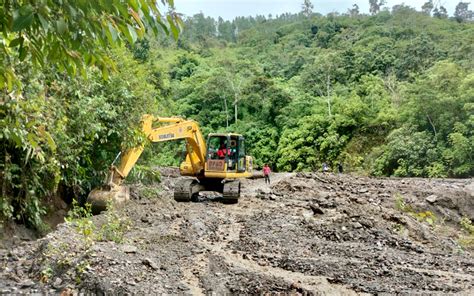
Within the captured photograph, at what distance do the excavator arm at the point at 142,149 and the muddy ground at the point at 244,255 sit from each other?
64 centimetres

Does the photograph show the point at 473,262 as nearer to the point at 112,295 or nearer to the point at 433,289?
the point at 433,289

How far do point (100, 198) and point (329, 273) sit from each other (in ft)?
17.3

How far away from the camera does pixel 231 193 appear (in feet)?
42.0

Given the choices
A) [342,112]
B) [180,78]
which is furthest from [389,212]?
[180,78]

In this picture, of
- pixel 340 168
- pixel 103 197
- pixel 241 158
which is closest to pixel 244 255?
pixel 103 197

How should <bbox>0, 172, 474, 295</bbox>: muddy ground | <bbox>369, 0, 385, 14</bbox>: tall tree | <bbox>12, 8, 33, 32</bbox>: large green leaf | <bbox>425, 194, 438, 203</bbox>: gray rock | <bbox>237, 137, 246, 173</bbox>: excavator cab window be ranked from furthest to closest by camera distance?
<bbox>369, 0, 385, 14</bbox>: tall tree, <bbox>425, 194, 438, 203</bbox>: gray rock, <bbox>237, 137, 246, 173</bbox>: excavator cab window, <bbox>0, 172, 474, 295</bbox>: muddy ground, <bbox>12, 8, 33, 32</bbox>: large green leaf

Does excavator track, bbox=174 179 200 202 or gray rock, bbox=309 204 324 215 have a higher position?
excavator track, bbox=174 179 200 202

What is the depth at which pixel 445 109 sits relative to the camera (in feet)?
101

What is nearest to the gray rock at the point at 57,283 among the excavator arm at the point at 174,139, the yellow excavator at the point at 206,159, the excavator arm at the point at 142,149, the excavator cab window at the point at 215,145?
the excavator arm at the point at 142,149

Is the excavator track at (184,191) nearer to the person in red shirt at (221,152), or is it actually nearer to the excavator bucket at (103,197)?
the person in red shirt at (221,152)

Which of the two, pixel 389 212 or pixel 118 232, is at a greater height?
pixel 118 232

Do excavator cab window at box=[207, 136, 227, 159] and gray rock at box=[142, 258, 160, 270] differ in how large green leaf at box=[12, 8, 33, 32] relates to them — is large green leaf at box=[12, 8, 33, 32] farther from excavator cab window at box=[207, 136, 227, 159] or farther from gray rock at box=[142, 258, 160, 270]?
excavator cab window at box=[207, 136, 227, 159]

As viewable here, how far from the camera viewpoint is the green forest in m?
2.38

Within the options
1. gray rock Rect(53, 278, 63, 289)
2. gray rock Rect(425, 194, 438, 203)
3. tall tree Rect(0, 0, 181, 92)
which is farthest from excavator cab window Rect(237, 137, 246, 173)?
tall tree Rect(0, 0, 181, 92)
